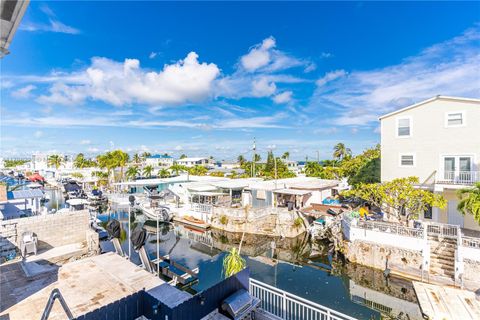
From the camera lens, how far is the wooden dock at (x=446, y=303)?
9570mm

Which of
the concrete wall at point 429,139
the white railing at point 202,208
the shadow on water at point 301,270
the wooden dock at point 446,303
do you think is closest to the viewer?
the wooden dock at point 446,303

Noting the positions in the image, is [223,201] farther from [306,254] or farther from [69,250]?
[69,250]

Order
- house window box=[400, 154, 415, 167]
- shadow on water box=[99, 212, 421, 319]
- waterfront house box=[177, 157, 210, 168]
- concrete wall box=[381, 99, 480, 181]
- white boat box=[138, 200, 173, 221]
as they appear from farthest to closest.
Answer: waterfront house box=[177, 157, 210, 168] → white boat box=[138, 200, 173, 221] → house window box=[400, 154, 415, 167] → concrete wall box=[381, 99, 480, 181] → shadow on water box=[99, 212, 421, 319]

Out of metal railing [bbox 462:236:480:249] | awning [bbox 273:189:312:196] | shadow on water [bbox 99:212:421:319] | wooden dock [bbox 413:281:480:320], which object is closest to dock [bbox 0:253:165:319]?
shadow on water [bbox 99:212:421:319]

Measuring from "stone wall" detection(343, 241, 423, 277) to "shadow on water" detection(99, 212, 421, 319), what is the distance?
47 centimetres

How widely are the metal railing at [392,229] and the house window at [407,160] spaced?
224 inches

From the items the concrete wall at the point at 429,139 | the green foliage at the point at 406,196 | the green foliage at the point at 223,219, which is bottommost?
the green foliage at the point at 223,219

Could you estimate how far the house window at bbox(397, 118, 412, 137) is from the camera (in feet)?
58.2

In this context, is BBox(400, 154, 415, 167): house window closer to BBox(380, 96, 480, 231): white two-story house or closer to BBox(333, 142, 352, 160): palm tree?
BBox(380, 96, 480, 231): white two-story house

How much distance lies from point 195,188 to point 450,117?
2377 cm

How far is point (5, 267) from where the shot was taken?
930cm

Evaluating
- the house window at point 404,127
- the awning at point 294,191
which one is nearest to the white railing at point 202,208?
the awning at point 294,191

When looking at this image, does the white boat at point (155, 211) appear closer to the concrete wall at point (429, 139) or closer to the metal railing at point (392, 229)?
the metal railing at point (392, 229)

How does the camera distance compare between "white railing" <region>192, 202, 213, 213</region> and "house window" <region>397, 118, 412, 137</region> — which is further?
"white railing" <region>192, 202, 213, 213</region>
